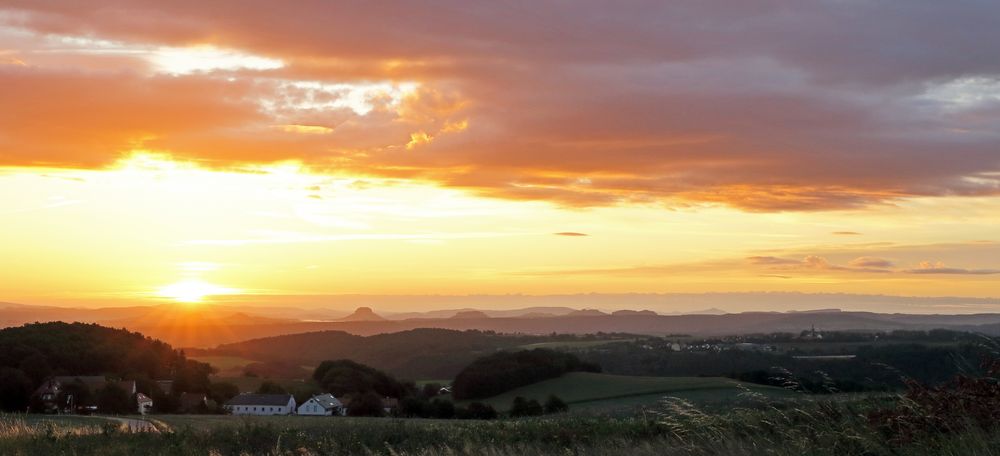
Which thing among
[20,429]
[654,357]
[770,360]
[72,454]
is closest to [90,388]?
[20,429]

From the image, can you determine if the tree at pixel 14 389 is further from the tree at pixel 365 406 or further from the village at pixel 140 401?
the tree at pixel 365 406

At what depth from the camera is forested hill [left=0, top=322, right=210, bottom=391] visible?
2500 inches

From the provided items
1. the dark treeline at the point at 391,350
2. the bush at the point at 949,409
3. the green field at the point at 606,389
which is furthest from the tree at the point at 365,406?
the bush at the point at 949,409

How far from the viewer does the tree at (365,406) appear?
55031 millimetres

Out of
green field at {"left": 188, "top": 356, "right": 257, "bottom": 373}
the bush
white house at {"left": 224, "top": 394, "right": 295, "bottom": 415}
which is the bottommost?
white house at {"left": 224, "top": 394, "right": 295, "bottom": 415}

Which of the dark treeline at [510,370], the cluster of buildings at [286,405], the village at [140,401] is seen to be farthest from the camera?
the dark treeline at [510,370]

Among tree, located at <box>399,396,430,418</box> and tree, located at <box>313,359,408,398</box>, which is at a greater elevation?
tree, located at <box>313,359,408,398</box>

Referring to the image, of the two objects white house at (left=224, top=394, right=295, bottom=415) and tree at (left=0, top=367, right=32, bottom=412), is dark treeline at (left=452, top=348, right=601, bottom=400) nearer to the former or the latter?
white house at (left=224, top=394, right=295, bottom=415)

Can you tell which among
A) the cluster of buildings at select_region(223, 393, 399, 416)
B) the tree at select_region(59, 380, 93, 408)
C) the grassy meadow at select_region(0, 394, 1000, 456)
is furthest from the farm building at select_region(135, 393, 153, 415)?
the grassy meadow at select_region(0, 394, 1000, 456)

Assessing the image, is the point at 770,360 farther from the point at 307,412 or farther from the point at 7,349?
the point at 7,349

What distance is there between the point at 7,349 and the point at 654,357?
6055cm

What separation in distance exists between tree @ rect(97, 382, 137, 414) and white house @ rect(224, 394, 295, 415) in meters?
6.01

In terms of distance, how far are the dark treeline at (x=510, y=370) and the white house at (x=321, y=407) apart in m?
14.0

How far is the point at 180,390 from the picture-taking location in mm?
62625
